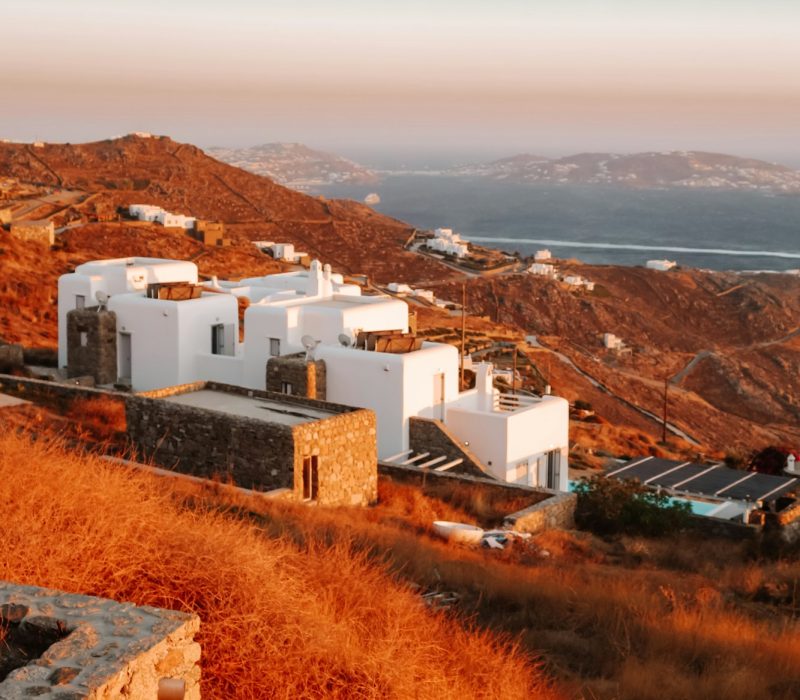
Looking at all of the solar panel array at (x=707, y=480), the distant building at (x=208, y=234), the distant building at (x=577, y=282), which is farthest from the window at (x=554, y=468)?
the distant building at (x=577, y=282)

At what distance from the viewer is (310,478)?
1345 cm

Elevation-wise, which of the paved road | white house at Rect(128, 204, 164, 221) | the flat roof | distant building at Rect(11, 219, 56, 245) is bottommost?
the paved road

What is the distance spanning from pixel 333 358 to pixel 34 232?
30723 mm

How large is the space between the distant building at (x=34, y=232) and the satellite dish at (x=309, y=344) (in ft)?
92.9

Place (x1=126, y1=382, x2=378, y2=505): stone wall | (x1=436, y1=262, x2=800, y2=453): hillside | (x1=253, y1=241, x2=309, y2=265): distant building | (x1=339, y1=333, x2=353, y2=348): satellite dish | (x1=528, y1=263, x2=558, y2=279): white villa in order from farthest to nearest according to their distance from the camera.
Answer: (x1=528, y1=263, x2=558, y2=279): white villa
(x1=253, y1=241, x2=309, y2=265): distant building
(x1=436, y1=262, x2=800, y2=453): hillside
(x1=339, y1=333, x2=353, y2=348): satellite dish
(x1=126, y1=382, x2=378, y2=505): stone wall

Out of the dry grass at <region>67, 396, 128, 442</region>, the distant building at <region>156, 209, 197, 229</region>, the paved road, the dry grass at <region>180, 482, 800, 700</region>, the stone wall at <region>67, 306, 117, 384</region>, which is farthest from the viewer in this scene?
the distant building at <region>156, 209, 197, 229</region>

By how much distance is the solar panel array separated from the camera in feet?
66.3

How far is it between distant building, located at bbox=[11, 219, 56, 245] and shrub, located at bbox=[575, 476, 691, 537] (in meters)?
35.1

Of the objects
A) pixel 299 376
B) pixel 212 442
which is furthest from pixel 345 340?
pixel 212 442

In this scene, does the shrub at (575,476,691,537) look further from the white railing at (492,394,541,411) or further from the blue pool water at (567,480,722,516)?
the white railing at (492,394,541,411)

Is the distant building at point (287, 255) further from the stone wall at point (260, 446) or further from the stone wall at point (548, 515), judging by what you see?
the stone wall at point (260, 446)

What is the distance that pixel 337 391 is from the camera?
2002cm

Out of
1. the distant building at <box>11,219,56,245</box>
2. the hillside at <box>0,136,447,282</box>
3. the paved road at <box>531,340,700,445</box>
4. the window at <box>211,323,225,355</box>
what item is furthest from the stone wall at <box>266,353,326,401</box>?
the hillside at <box>0,136,447,282</box>

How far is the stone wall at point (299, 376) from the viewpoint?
1972 centimetres
